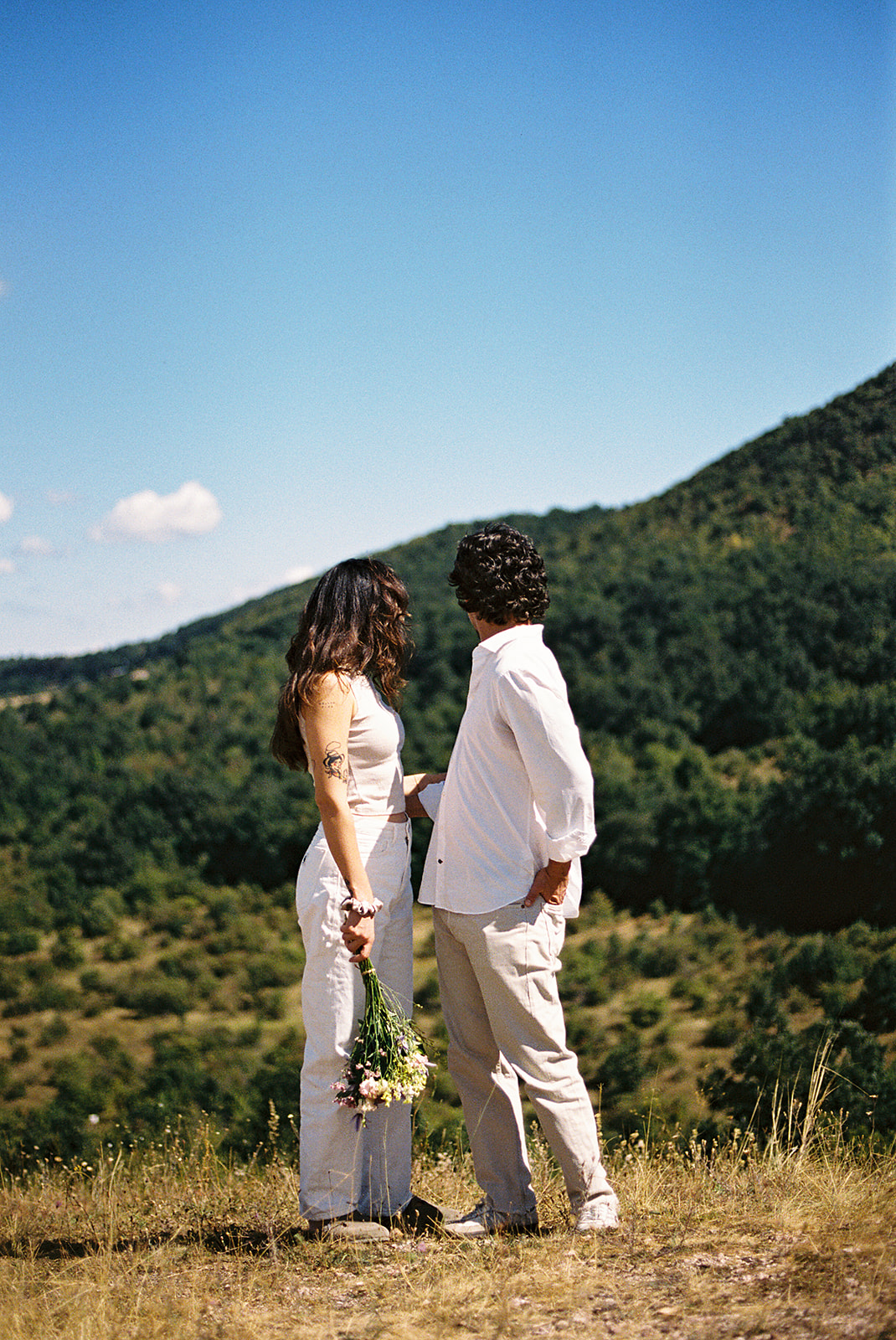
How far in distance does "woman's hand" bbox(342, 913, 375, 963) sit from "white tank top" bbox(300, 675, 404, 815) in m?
0.25

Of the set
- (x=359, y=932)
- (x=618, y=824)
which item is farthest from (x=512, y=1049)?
(x=618, y=824)

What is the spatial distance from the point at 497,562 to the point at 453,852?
2.23 ft

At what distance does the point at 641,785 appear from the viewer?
109 ft

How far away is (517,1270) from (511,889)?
0.80 metres

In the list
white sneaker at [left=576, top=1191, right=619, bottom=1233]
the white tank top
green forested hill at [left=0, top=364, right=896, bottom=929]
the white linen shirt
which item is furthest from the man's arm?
green forested hill at [left=0, top=364, right=896, bottom=929]

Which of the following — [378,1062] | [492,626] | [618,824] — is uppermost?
[492,626]

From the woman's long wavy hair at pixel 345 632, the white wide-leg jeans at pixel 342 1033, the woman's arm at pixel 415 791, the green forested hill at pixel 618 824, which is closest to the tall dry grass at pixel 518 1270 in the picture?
the white wide-leg jeans at pixel 342 1033

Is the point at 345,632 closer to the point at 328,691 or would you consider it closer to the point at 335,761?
the point at 328,691

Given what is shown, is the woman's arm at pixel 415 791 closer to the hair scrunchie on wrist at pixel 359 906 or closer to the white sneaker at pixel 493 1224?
the hair scrunchie on wrist at pixel 359 906

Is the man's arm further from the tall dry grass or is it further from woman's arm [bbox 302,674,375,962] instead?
the tall dry grass

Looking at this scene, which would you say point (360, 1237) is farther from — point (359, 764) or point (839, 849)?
point (839, 849)

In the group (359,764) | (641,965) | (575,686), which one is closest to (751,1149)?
(359,764)

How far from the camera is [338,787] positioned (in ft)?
8.29

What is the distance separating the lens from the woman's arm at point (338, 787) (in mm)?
2514
